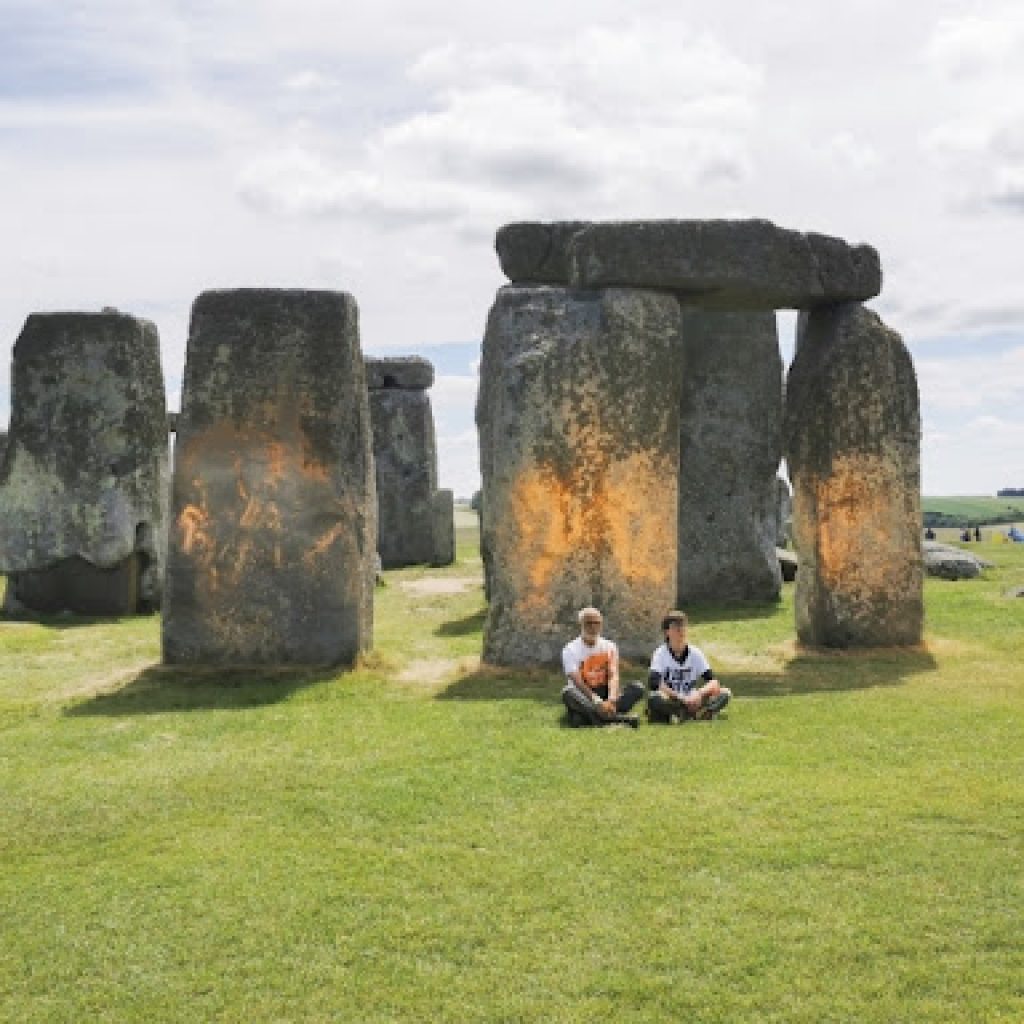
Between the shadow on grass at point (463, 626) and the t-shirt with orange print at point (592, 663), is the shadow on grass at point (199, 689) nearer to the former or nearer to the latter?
the t-shirt with orange print at point (592, 663)

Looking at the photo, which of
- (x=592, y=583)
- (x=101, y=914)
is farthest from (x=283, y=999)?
(x=592, y=583)

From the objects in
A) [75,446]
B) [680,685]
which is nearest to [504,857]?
[680,685]

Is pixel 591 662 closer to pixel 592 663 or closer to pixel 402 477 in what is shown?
pixel 592 663

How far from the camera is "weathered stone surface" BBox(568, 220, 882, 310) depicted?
11.1m

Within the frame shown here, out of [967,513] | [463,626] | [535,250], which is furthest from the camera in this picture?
[967,513]

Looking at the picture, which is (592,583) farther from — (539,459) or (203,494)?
(203,494)

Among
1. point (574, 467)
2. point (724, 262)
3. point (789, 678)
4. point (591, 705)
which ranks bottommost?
point (789, 678)

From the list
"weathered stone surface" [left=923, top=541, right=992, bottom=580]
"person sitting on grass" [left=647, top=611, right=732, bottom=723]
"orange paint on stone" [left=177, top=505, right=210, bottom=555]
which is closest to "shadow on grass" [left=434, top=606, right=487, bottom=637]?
"orange paint on stone" [left=177, top=505, right=210, bottom=555]

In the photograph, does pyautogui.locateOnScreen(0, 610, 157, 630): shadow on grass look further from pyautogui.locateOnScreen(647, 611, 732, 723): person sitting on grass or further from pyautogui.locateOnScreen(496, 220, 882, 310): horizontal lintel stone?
pyautogui.locateOnScreen(647, 611, 732, 723): person sitting on grass

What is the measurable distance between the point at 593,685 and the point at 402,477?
1635 cm

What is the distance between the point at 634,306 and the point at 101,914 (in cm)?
719

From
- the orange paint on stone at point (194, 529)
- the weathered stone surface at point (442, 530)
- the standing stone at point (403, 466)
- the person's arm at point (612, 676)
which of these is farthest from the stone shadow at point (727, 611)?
the standing stone at point (403, 466)

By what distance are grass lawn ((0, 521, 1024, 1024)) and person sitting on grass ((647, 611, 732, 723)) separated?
204 millimetres

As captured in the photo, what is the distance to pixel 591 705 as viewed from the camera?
8734 mm
